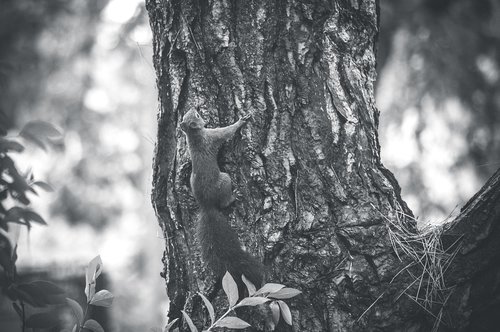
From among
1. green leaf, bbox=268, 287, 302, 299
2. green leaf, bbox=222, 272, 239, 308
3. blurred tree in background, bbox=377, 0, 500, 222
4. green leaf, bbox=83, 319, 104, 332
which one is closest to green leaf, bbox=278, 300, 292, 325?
green leaf, bbox=268, 287, 302, 299

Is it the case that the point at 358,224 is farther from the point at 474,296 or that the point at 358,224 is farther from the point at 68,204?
the point at 68,204

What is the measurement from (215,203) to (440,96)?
3316 mm

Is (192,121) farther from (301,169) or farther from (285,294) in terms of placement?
(285,294)

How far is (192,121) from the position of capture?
4.69 ft

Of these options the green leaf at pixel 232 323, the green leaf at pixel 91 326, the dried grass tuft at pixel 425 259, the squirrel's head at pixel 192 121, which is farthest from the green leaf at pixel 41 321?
the dried grass tuft at pixel 425 259

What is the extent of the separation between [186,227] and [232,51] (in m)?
0.62

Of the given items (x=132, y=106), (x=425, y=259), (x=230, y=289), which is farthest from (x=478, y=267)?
(x=132, y=106)

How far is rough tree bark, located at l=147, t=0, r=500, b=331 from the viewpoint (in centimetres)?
118

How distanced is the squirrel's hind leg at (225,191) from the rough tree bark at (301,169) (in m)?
0.03

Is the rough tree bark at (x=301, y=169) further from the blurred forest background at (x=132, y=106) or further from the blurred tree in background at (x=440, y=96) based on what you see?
the blurred tree in background at (x=440, y=96)

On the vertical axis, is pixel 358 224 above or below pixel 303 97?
below

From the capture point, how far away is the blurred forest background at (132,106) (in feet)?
12.0

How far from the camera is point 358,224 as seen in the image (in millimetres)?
1254

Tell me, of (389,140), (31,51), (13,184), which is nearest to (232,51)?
(13,184)
